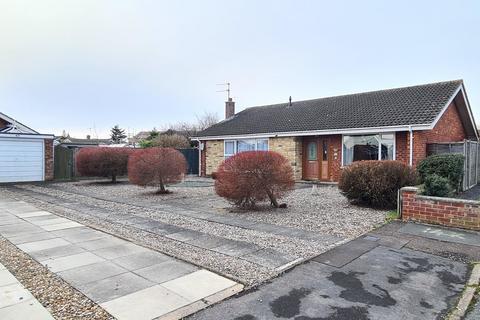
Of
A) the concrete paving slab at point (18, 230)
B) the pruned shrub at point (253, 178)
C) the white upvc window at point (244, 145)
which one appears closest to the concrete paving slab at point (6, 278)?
the concrete paving slab at point (18, 230)

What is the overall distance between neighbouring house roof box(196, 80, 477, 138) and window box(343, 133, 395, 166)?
615mm

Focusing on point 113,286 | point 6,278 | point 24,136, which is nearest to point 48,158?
point 24,136

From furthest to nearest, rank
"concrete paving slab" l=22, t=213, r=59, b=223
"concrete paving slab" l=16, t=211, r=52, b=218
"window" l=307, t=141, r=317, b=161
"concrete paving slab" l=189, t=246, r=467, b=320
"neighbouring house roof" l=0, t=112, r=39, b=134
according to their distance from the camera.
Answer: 1. "neighbouring house roof" l=0, t=112, r=39, b=134
2. "window" l=307, t=141, r=317, b=161
3. "concrete paving slab" l=16, t=211, r=52, b=218
4. "concrete paving slab" l=22, t=213, r=59, b=223
5. "concrete paving slab" l=189, t=246, r=467, b=320

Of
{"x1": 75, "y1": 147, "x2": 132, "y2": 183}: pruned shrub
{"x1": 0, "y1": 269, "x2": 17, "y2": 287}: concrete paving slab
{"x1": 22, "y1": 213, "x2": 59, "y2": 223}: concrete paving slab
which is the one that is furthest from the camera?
{"x1": 75, "y1": 147, "x2": 132, "y2": 183}: pruned shrub

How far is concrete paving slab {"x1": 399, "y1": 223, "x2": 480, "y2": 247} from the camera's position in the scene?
5.70 metres

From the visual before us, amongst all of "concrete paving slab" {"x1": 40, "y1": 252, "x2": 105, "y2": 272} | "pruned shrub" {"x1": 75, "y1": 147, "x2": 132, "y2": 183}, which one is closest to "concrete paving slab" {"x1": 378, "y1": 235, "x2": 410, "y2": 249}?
"concrete paving slab" {"x1": 40, "y1": 252, "x2": 105, "y2": 272}

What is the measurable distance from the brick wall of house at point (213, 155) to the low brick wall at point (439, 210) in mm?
13764

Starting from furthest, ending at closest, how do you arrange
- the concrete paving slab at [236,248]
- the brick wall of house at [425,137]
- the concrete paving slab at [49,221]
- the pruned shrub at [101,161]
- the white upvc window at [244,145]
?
1. the white upvc window at [244,145]
2. the pruned shrub at [101,161]
3. the brick wall of house at [425,137]
4. the concrete paving slab at [49,221]
5. the concrete paving slab at [236,248]

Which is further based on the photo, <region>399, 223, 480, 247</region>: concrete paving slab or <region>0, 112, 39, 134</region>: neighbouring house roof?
<region>0, 112, 39, 134</region>: neighbouring house roof

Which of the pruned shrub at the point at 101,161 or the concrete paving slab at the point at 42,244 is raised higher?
the pruned shrub at the point at 101,161

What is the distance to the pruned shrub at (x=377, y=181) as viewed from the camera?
333 inches

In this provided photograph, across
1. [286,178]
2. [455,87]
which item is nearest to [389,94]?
[455,87]

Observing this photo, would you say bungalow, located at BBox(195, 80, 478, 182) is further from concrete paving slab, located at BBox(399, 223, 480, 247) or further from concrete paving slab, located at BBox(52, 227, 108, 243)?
concrete paving slab, located at BBox(52, 227, 108, 243)

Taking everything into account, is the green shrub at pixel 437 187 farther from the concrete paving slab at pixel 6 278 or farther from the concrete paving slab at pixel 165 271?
the concrete paving slab at pixel 6 278
